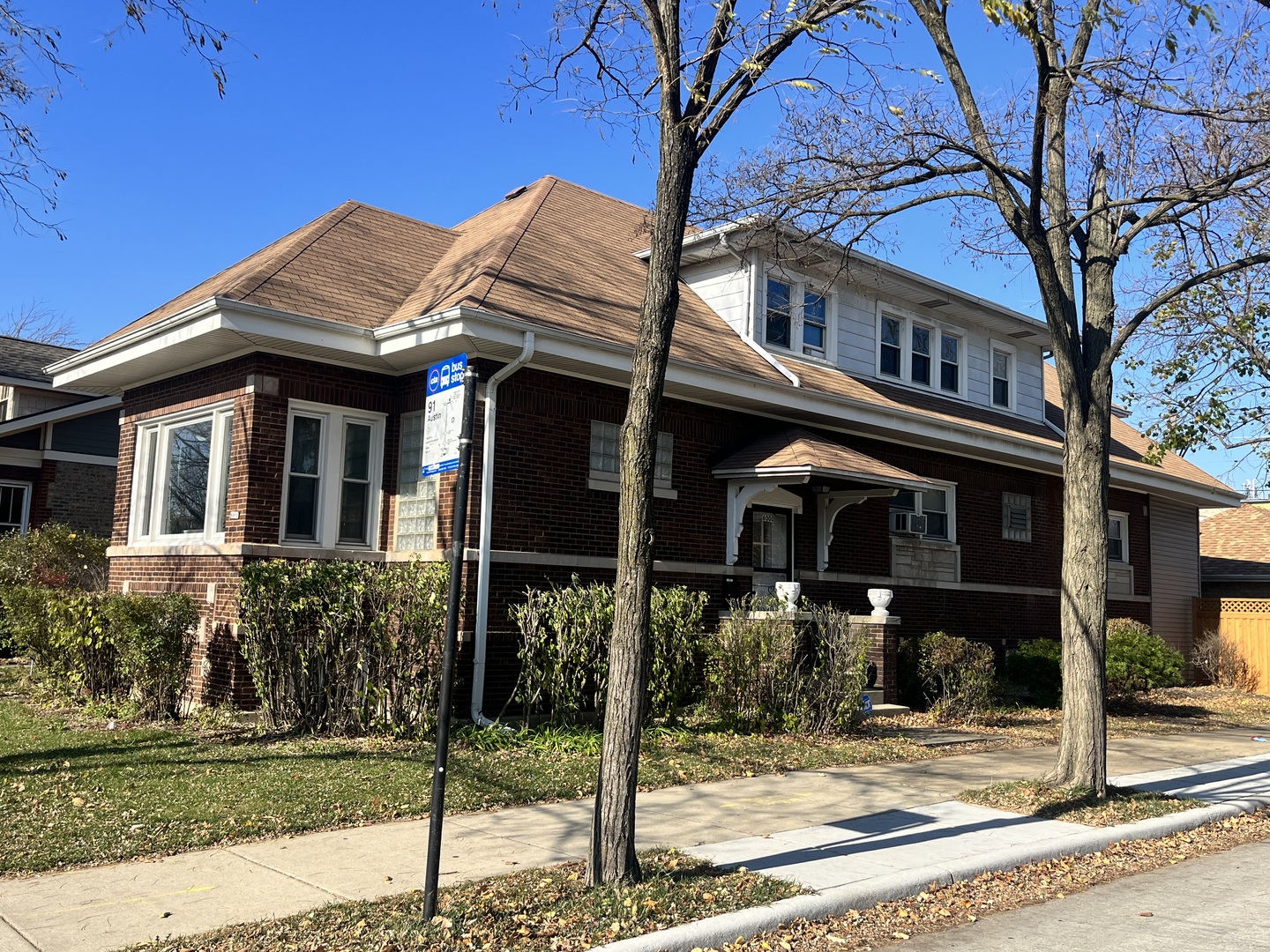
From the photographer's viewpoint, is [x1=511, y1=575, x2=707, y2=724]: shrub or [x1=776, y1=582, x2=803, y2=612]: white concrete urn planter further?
[x1=776, y1=582, x2=803, y2=612]: white concrete urn planter

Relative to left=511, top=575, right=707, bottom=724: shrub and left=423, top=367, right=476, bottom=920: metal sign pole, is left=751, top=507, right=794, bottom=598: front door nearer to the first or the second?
left=511, top=575, right=707, bottom=724: shrub

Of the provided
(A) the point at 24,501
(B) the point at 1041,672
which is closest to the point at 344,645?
(B) the point at 1041,672

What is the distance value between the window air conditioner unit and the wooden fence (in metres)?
10.2

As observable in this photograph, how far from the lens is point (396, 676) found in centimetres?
1012

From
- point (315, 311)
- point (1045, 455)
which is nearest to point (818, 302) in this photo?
point (1045, 455)

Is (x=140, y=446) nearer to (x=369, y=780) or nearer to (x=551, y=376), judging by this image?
(x=551, y=376)

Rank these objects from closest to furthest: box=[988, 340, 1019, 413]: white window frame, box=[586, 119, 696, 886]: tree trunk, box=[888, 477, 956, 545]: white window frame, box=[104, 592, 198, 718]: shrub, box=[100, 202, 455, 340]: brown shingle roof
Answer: box=[586, 119, 696, 886]: tree trunk < box=[104, 592, 198, 718]: shrub < box=[100, 202, 455, 340]: brown shingle roof < box=[888, 477, 956, 545]: white window frame < box=[988, 340, 1019, 413]: white window frame

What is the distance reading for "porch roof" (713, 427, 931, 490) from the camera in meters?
13.4

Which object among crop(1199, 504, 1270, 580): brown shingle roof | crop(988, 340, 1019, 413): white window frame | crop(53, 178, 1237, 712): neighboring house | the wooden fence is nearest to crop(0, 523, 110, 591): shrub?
crop(53, 178, 1237, 712): neighboring house

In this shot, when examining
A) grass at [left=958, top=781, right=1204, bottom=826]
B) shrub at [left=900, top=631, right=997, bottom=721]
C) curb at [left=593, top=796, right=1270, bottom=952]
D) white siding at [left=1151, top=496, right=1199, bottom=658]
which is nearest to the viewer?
curb at [left=593, top=796, right=1270, bottom=952]

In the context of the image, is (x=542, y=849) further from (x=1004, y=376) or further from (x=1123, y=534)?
(x=1123, y=534)

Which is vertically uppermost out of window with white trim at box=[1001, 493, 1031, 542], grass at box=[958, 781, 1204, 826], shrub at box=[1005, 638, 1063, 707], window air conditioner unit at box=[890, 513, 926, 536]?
window with white trim at box=[1001, 493, 1031, 542]

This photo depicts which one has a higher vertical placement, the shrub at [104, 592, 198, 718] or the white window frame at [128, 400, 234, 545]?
the white window frame at [128, 400, 234, 545]

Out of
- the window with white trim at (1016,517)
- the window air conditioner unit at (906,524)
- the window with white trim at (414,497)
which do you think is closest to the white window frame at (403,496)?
the window with white trim at (414,497)
